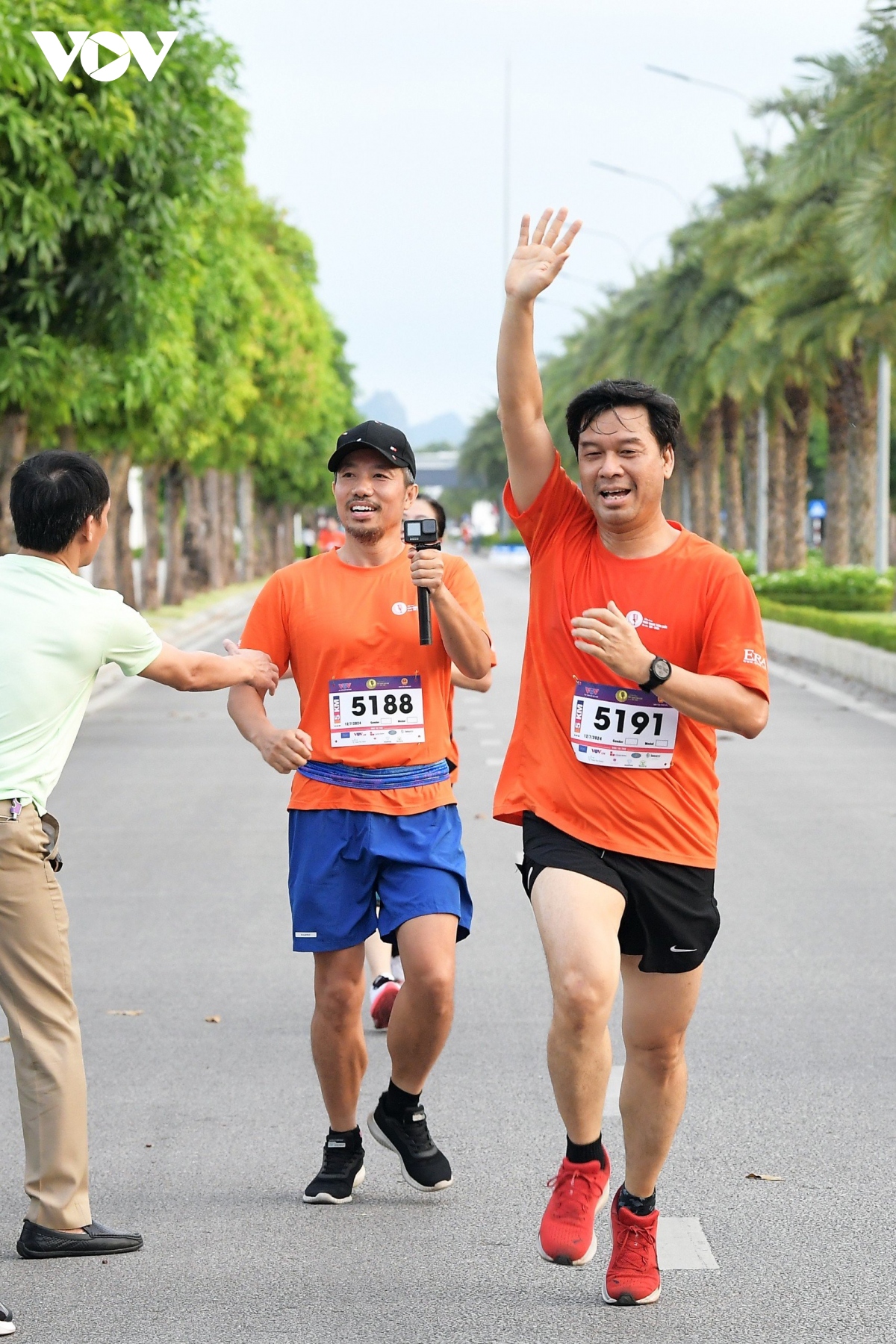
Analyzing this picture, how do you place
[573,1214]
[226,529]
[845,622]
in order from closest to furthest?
1. [573,1214]
2. [845,622]
3. [226,529]

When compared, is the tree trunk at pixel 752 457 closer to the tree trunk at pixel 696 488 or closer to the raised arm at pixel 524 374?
the tree trunk at pixel 696 488

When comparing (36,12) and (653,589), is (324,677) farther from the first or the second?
(36,12)

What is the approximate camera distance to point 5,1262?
465 cm

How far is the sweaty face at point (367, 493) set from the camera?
5.18m

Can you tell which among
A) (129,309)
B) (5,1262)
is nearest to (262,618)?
(5,1262)

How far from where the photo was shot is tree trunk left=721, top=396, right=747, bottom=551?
47.0 metres

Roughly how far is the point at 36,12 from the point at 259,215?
32.9m

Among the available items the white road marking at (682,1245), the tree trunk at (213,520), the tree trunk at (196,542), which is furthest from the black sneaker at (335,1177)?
the tree trunk at (213,520)

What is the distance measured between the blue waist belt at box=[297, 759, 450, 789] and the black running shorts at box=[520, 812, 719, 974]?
0.71 m

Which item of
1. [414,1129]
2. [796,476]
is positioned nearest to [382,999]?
[414,1129]

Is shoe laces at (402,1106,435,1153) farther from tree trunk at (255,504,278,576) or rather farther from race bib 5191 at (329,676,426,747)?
tree trunk at (255,504,278,576)

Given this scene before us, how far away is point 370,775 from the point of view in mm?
5117

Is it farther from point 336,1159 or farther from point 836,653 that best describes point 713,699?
point 836,653

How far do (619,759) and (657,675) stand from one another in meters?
0.30
